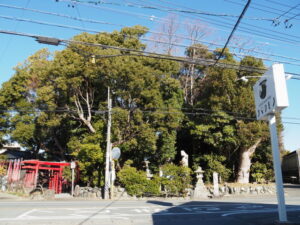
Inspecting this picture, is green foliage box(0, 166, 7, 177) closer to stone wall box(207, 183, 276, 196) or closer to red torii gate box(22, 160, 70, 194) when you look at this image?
red torii gate box(22, 160, 70, 194)

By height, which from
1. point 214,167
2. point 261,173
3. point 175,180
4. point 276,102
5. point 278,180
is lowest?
point 175,180

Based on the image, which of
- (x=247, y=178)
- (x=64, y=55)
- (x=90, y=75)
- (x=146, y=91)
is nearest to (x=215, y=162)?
(x=247, y=178)

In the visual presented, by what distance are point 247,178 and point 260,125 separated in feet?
16.8

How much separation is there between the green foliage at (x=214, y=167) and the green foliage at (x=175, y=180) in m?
5.45

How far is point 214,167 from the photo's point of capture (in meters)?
23.1

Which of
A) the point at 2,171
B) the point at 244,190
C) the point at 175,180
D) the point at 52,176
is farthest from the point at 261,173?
the point at 2,171

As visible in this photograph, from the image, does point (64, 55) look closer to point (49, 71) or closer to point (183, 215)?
point (49, 71)

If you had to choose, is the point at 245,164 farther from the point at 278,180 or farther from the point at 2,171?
the point at 2,171

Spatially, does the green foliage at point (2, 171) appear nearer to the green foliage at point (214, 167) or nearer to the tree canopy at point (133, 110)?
the tree canopy at point (133, 110)

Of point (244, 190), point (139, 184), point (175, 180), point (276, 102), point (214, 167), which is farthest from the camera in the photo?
point (214, 167)

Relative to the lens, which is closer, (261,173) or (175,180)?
(175,180)

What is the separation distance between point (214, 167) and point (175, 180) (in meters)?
6.37

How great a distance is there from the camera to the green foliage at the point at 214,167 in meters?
23.0

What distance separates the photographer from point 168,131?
22.5 meters
